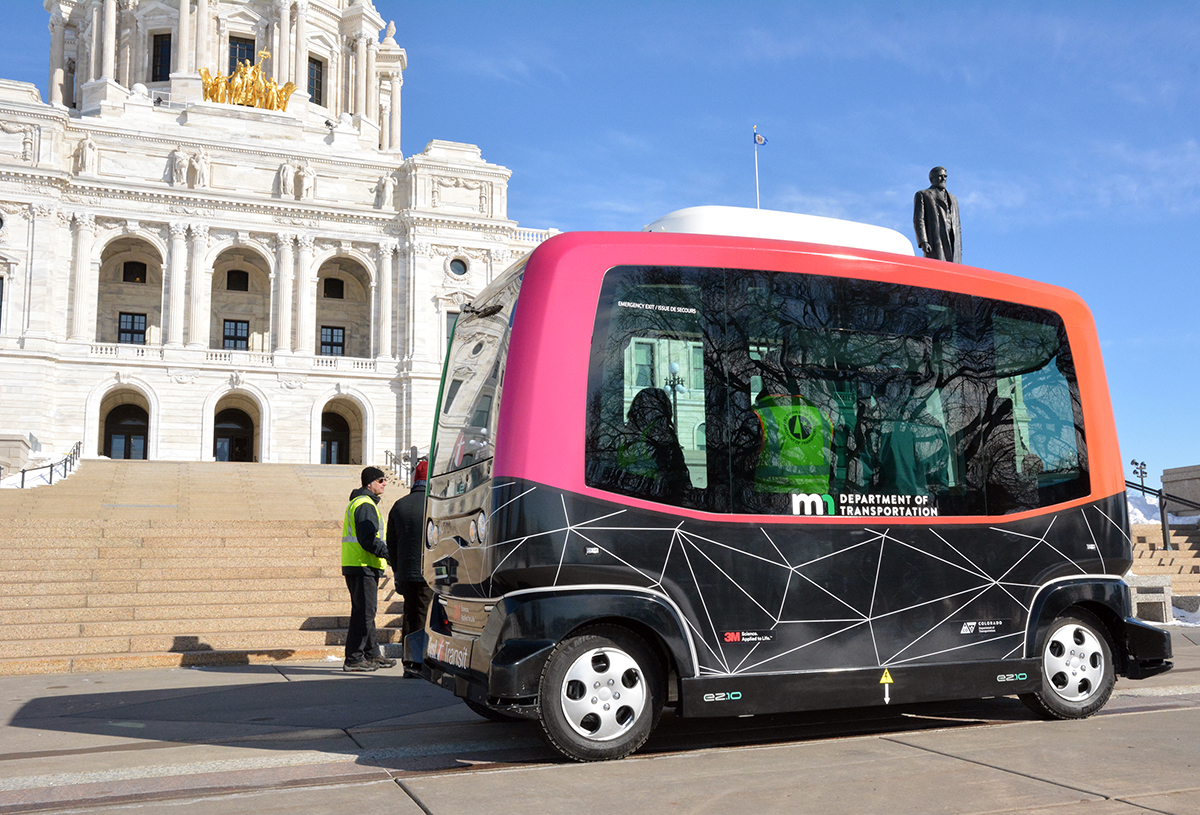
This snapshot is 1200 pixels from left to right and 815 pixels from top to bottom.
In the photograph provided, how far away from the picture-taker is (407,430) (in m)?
46.5

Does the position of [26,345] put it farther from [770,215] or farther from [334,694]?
[770,215]

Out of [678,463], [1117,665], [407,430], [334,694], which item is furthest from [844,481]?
[407,430]

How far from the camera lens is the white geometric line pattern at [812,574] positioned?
18.9 ft

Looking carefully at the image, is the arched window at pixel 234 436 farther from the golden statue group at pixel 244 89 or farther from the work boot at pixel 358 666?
the work boot at pixel 358 666

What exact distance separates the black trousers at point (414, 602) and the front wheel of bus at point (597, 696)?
12.6 feet

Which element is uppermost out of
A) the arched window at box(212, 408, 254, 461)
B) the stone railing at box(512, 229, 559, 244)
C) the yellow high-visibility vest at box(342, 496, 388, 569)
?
the stone railing at box(512, 229, 559, 244)

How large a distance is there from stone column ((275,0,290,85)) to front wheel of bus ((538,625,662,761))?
5637 cm

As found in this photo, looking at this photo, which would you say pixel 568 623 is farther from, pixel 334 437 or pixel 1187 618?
pixel 334 437

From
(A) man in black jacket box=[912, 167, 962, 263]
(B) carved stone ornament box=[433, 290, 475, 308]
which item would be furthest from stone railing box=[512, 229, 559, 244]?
(A) man in black jacket box=[912, 167, 962, 263]

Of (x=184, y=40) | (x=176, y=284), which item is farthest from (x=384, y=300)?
(x=184, y=40)

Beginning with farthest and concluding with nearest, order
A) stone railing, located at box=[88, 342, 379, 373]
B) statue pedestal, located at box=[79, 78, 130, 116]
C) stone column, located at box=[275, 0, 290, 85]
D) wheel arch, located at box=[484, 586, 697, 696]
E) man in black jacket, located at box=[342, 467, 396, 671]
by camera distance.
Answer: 1. stone column, located at box=[275, 0, 290, 85]
2. statue pedestal, located at box=[79, 78, 130, 116]
3. stone railing, located at box=[88, 342, 379, 373]
4. man in black jacket, located at box=[342, 467, 396, 671]
5. wheel arch, located at box=[484, 586, 697, 696]

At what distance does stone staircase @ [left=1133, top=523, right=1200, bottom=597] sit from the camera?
16.9 m

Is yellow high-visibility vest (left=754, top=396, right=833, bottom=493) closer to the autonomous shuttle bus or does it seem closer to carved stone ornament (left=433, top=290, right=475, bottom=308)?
the autonomous shuttle bus

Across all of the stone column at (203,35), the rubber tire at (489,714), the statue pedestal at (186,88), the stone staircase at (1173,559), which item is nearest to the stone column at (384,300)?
the statue pedestal at (186,88)
